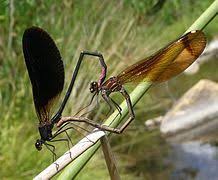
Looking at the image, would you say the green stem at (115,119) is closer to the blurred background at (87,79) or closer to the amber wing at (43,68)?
the amber wing at (43,68)

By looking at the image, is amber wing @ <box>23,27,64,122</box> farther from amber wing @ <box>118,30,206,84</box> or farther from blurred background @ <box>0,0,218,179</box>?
blurred background @ <box>0,0,218,179</box>

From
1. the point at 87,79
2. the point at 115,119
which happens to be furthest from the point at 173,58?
the point at 87,79

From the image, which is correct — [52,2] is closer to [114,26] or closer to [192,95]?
[114,26]

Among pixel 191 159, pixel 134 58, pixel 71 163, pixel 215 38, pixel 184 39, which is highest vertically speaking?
pixel 215 38

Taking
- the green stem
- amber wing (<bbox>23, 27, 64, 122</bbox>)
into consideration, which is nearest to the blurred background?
amber wing (<bbox>23, 27, 64, 122</bbox>)

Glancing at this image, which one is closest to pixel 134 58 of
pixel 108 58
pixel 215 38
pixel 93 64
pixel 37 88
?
pixel 108 58

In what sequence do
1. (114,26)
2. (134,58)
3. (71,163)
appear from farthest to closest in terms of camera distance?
(114,26) < (134,58) < (71,163)

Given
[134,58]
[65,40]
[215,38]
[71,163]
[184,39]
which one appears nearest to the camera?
[71,163]

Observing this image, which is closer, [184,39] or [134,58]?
[184,39]
